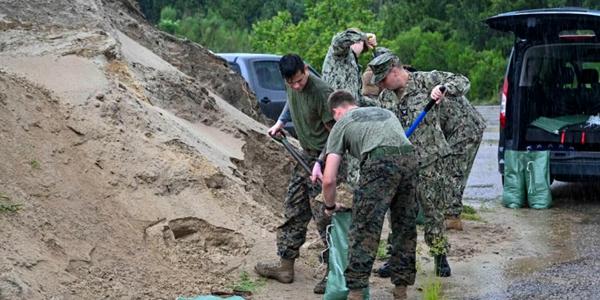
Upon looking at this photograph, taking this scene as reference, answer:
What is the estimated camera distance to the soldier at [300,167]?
712 cm

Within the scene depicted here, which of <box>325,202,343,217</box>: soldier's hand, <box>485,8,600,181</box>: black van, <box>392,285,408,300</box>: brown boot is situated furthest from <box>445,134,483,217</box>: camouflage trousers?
<box>325,202,343,217</box>: soldier's hand

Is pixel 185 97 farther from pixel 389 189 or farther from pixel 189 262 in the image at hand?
pixel 389 189

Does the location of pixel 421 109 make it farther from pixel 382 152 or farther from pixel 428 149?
pixel 382 152

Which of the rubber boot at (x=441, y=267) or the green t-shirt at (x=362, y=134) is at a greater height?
the green t-shirt at (x=362, y=134)

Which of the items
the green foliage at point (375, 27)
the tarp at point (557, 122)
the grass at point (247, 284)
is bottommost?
the green foliage at point (375, 27)

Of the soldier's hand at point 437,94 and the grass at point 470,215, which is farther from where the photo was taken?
the grass at point 470,215

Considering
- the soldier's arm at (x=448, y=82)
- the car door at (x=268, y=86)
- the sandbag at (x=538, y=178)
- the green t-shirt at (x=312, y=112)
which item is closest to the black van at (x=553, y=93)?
the sandbag at (x=538, y=178)

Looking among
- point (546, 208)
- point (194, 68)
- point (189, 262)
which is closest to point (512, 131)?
point (546, 208)

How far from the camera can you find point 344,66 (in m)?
8.58

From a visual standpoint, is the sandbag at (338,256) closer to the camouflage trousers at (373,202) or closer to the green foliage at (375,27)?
the camouflage trousers at (373,202)

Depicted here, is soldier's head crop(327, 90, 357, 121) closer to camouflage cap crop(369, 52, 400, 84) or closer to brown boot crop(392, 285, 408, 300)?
camouflage cap crop(369, 52, 400, 84)

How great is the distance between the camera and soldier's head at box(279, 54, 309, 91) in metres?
6.98

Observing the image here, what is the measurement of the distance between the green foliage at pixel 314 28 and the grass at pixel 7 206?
1958cm

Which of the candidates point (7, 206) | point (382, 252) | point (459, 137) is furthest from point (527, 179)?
point (7, 206)
